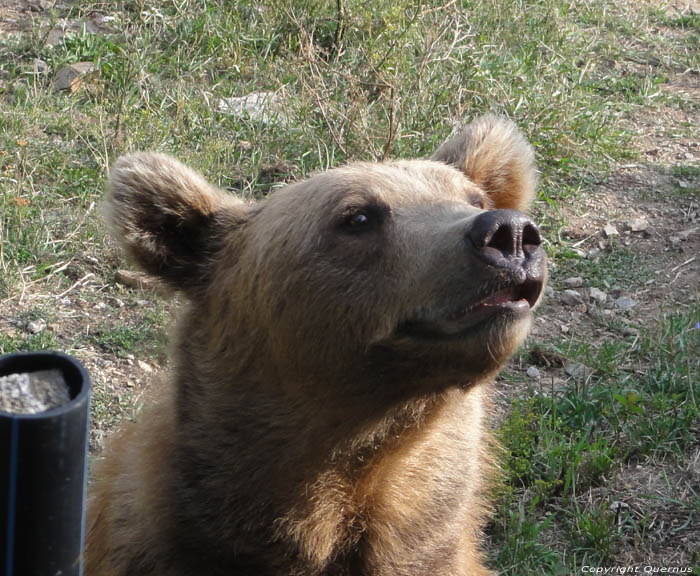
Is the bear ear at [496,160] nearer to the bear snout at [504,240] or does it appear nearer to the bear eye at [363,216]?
the bear eye at [363,216]

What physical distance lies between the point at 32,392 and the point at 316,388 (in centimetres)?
143

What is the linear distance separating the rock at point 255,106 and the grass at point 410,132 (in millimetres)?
55

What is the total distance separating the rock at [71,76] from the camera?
7.40 metres

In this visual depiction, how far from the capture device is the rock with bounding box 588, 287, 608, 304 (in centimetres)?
607

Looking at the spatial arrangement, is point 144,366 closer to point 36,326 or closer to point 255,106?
point 36,326

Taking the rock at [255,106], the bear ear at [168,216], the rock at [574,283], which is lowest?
the rock at [574,283]

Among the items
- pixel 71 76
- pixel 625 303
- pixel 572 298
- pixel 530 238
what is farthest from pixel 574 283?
pixel 71 76

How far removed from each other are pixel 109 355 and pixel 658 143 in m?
5.04

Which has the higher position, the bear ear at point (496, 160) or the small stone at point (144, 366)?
the bear ear at point (496, 160)

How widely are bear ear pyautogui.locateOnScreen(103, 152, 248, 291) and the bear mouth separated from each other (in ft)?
4.33

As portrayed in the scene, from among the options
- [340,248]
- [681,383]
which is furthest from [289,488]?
[681,383]

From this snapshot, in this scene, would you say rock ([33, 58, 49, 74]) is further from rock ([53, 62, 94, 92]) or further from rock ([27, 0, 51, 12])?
rock ([27, 0, 51, 12])

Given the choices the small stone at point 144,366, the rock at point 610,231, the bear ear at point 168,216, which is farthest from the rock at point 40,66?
the rock at point 610,231

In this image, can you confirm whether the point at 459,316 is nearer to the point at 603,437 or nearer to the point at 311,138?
the point at 603,437
